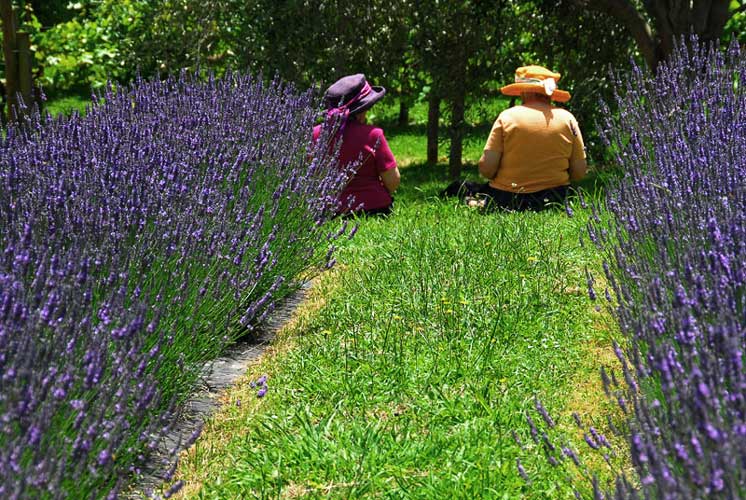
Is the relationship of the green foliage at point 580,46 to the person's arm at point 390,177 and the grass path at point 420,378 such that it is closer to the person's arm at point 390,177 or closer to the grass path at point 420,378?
the person's arm at point 390,177

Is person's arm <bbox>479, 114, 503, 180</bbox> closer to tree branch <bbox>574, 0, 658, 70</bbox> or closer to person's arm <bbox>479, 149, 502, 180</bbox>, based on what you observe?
person's arm <bbox>479, 149, 502, 180</bbox>

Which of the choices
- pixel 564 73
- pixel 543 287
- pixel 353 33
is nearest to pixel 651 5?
pixel 564 73

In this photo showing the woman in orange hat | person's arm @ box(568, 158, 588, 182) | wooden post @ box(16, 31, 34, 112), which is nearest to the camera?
the woman in orange hat

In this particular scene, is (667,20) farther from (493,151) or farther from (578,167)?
(493,151)

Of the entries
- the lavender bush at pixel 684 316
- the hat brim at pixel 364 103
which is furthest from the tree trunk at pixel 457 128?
the lavender bush at pixel 684 316

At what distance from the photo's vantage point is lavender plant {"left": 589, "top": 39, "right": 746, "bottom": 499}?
1797mm

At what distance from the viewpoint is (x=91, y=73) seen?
12.1 metres

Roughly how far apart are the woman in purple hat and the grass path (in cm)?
124

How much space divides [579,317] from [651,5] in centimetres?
484

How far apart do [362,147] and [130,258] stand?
339cm

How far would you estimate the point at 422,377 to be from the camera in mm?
3518

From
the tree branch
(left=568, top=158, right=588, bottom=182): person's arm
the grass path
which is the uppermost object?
the tree branch

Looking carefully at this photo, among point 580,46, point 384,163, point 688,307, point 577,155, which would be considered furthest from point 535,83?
point 688,307

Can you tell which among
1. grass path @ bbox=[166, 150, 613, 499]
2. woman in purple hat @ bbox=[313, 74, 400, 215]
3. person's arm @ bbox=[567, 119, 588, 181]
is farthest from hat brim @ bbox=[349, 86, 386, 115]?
grass path @ bbox=[166, 150, 613, 499]
